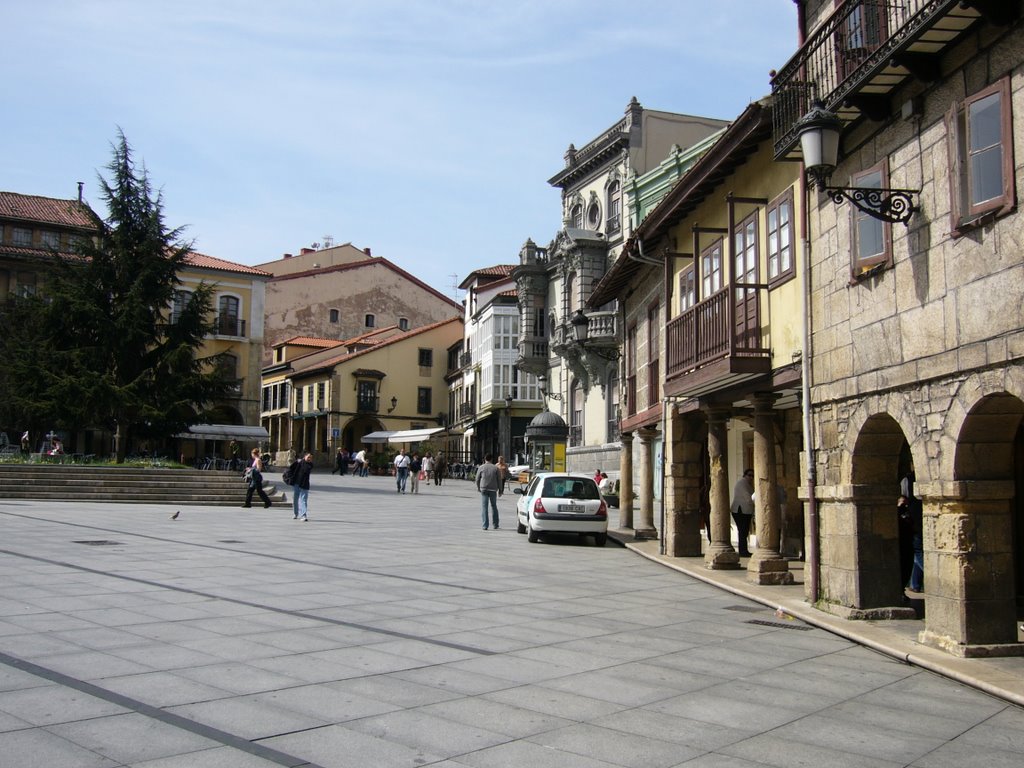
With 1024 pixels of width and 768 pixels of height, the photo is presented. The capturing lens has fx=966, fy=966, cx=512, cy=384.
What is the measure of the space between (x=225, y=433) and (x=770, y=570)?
39.8m

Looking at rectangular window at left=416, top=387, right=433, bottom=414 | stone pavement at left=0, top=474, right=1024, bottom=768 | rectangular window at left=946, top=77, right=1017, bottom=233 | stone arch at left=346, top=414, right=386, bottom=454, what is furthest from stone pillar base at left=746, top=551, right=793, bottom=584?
rectangular window at left=416, top=387, right=433, bottom=414

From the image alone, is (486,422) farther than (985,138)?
Yes

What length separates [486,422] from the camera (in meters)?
59.9

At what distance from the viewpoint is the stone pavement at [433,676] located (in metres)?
5.43

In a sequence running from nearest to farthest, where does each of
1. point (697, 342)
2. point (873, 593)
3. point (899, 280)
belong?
point (899, 280), point (873, 593), point (697, 342)

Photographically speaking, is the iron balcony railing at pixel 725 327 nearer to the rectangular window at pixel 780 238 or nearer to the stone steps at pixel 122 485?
the rectangular window at pixel 780 238

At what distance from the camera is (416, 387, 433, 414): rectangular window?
71.3m

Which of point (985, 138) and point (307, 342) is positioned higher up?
point (307, 342)

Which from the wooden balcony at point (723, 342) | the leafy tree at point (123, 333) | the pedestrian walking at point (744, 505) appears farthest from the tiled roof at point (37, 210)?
the wooden balcony at point (723, 342)

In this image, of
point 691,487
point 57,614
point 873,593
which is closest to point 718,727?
point 873,593

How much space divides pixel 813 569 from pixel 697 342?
4.12 m

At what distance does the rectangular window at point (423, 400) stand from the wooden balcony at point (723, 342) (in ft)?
187

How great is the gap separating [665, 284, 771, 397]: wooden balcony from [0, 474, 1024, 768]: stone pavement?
295 cm

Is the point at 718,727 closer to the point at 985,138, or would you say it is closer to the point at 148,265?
the point at 985,138
